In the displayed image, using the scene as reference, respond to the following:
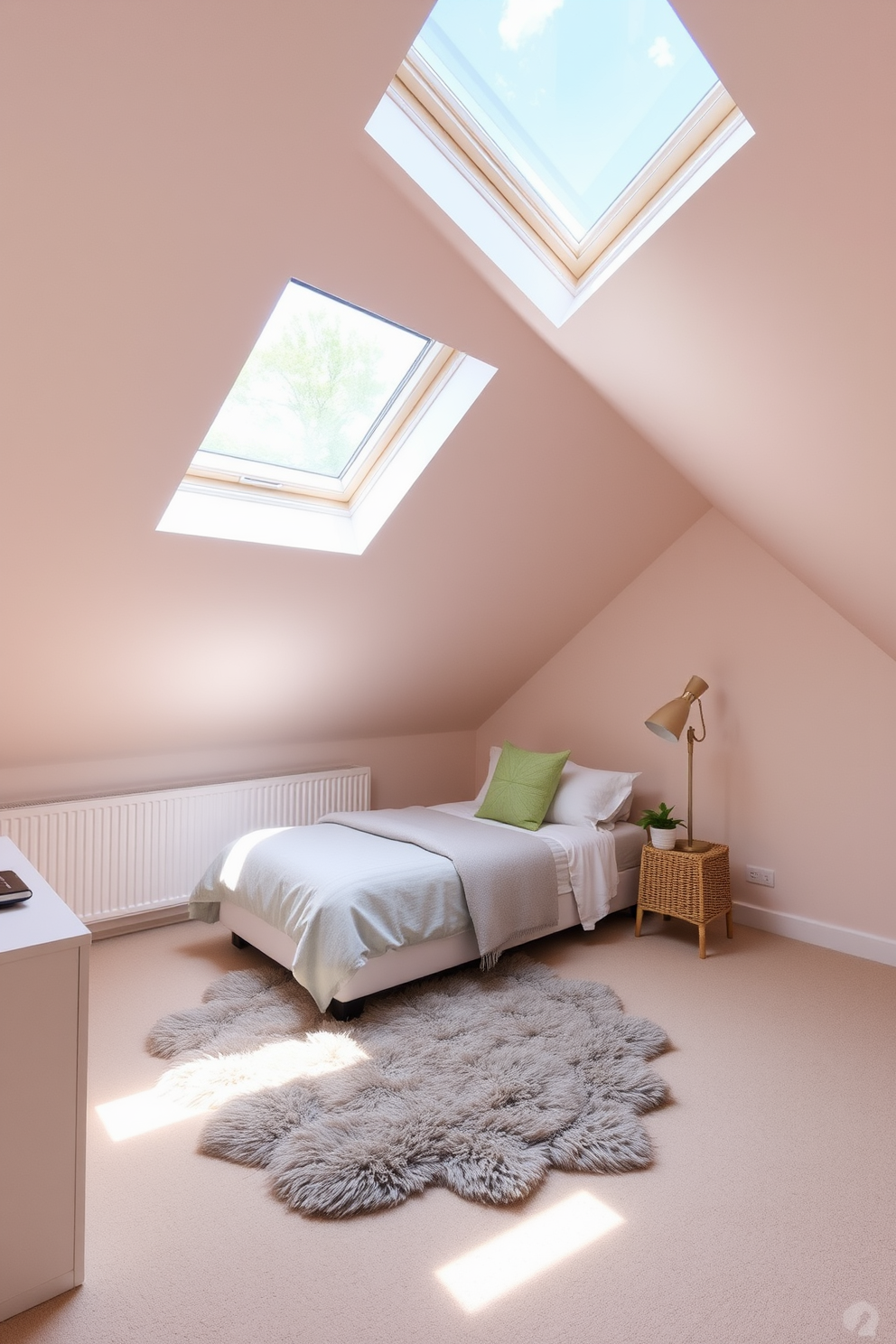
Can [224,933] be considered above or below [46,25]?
below

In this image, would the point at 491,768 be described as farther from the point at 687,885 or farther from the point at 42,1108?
the point at 42,1108

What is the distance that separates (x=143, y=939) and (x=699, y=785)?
287 cm

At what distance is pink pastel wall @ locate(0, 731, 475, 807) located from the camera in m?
3.59

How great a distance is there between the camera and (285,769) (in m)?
4.46

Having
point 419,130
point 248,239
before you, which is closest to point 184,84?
point 248,239

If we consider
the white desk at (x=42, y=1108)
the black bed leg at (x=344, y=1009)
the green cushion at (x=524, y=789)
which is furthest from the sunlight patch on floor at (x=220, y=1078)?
the green cushion at (x=524, y=789)

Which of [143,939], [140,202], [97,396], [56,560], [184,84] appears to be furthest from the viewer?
[143,939]

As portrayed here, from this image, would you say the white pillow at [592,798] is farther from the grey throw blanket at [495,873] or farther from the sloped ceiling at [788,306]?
the sloped ceiling at [788,306]

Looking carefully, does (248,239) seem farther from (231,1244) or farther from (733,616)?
(733,616)

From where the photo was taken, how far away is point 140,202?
191 centimetres

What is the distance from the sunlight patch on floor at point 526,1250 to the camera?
166 cm

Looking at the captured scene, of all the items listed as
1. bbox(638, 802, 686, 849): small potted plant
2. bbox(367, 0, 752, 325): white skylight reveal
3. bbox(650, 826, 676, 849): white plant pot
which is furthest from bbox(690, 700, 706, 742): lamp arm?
bbox(367, 0, 752, 325): white skylight reveal

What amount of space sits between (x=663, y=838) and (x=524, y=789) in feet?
2.34

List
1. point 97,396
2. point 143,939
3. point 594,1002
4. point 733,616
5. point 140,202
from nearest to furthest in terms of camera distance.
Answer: point 140,202 < point 97,396 < point 594,1002 < point 143,939 < point 733,616
